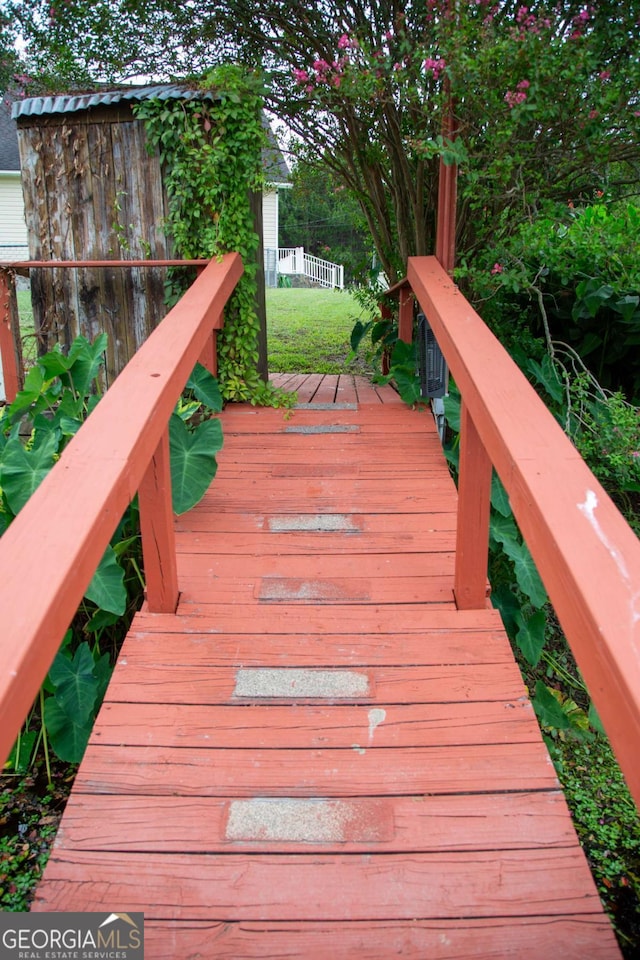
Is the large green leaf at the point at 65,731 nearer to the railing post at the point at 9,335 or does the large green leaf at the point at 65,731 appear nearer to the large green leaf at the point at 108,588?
the large green leaf at the point at 108,588

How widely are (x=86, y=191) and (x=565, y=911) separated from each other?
13.4 ft

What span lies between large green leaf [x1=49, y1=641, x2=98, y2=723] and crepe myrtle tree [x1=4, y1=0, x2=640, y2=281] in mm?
2483

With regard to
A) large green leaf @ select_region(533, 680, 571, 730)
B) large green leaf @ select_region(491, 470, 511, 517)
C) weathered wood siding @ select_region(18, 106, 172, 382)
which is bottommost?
large green leaf @ select_region(533, 680, 571, 730)

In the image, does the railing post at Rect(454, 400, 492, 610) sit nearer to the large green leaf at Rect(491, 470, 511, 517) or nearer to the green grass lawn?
the large green leaf at Rect(491, 470, 511, 517)

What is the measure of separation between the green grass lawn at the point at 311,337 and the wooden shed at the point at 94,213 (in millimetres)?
2426

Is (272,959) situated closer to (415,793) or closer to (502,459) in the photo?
(415,793)

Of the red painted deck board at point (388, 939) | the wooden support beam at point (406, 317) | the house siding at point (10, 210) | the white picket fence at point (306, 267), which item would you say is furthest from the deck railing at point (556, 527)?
the white picket fence at point (306, 267)

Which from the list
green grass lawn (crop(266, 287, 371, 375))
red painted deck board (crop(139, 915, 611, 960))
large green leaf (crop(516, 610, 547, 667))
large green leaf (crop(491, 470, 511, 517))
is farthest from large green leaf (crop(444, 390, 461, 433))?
green grass lawn (crop(266, 287, 371, 375))

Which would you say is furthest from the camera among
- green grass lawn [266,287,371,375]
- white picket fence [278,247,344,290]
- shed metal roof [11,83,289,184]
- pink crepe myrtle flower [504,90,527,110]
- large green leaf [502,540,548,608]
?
white picket fence [278,247,344,290]

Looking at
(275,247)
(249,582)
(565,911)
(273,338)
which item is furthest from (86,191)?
(275,247)

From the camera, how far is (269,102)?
17.6 feet

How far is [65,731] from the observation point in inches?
90.6

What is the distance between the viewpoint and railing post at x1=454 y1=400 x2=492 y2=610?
2270 mm

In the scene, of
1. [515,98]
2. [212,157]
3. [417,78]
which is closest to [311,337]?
[212,157]
